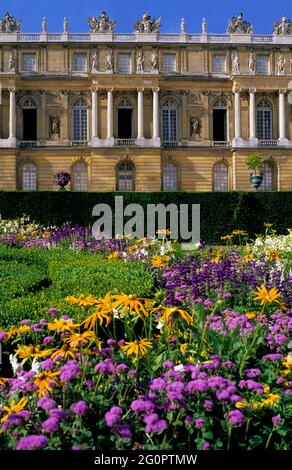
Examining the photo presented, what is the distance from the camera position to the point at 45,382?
3.19m

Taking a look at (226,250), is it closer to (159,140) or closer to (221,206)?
(221,206)

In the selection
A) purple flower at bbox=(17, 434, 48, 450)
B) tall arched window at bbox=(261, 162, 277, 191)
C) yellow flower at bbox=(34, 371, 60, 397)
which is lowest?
purple flower at bbox=(17, 434, 48, 450)

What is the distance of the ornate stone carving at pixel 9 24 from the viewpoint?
39.4 m

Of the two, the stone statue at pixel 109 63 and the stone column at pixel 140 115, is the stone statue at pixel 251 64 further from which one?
the stone statue at pixel 109 63

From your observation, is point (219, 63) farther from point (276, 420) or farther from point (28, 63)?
point (276, 420)

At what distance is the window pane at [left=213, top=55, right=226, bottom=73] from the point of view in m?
40.0

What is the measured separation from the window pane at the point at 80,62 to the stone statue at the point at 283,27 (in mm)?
14904

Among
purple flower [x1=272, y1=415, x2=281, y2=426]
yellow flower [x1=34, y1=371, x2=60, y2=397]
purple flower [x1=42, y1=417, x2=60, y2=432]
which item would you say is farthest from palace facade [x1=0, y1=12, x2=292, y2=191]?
purple flower [x1=42, y1=417, x2=60, y2=432]

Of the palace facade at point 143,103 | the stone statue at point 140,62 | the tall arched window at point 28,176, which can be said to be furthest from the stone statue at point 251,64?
the tall arched window at point 28,176

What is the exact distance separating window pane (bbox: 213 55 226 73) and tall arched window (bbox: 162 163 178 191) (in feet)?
26.5

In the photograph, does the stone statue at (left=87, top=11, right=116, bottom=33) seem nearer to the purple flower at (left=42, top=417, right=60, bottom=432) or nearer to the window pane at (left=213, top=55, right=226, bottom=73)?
the window pane at (left=213, top=55, right=226, bottom=73)

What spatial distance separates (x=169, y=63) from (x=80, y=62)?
6776 mm

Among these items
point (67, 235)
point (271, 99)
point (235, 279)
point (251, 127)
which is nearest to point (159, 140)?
point (251, 127)

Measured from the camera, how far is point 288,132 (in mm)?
40438
